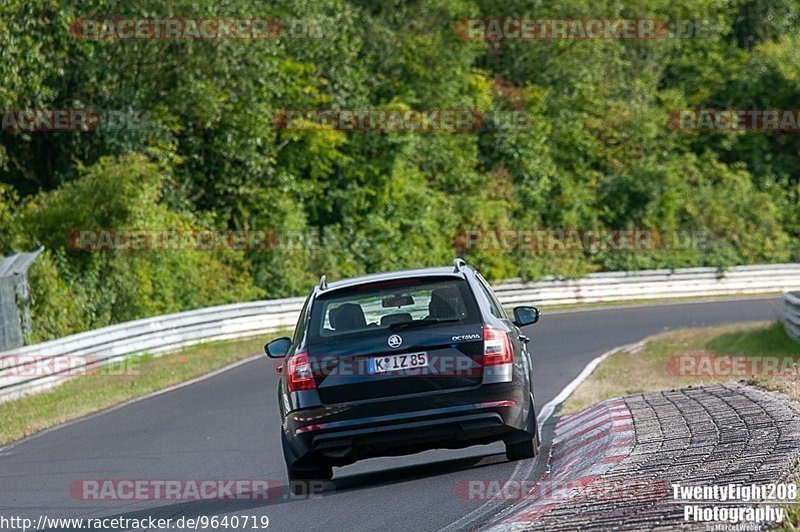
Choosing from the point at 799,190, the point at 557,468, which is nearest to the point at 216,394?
the point at 557,468

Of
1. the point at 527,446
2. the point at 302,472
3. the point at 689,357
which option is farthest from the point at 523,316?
the point at 689,357

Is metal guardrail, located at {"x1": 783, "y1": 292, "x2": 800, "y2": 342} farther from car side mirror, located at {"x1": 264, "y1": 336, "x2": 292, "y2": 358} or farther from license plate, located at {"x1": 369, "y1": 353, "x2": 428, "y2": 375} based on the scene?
license plate, located at {"x1": 369, "y1": 353, "x2": 428, "y2": 375}

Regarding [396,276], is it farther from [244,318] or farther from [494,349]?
[244,318]

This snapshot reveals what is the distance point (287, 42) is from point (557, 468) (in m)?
30.2

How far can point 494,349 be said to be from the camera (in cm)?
952

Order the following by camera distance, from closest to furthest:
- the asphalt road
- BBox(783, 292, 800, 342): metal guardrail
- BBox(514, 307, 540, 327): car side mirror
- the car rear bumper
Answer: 1. the asphalt road
2. the car rear bumper
3. BBox(514, 307, 540, 327): car side mirror
4. BBox(783, 292, 800, 342): metal guardrail

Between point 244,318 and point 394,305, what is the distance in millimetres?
20602

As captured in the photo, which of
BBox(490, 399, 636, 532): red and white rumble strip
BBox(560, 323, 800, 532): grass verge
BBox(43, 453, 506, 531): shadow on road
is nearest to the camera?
BBox(490, 399, 636, 532): red and white rumble strip

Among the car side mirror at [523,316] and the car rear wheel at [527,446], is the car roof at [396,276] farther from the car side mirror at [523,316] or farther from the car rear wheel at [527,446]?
the car rear wheel at [527,446]

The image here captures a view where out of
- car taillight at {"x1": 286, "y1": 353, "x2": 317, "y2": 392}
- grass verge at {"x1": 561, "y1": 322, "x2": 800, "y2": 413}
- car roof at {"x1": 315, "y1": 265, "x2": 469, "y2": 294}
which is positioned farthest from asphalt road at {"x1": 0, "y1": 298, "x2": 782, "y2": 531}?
car roof at {"x1": 315, "y1": 265, "x2": 469, "y2": 294}

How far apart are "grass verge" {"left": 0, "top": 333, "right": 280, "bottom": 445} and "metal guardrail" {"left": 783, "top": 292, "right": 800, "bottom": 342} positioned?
382 inches

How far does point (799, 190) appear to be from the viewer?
52.0m

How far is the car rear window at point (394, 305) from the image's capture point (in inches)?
382

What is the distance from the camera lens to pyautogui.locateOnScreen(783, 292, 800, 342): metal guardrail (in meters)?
22.2
